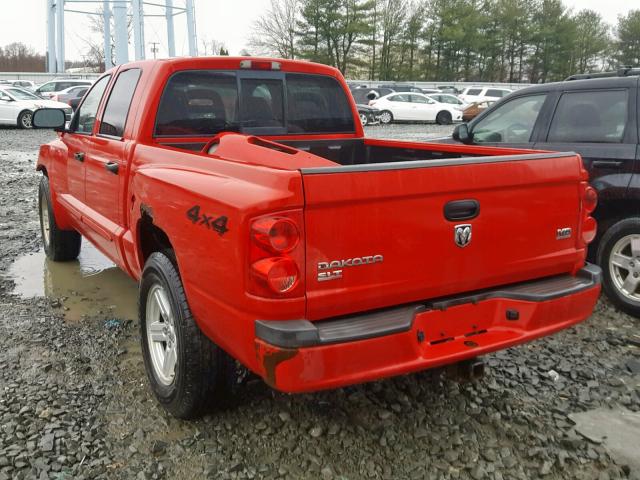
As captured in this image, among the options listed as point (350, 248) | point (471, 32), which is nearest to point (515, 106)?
point (350, 248)

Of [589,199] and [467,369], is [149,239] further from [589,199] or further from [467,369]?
[589,199]

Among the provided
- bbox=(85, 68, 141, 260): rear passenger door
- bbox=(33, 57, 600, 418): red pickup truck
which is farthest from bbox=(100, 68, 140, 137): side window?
bbox=(33, 57, 600, 418): red pickup truck

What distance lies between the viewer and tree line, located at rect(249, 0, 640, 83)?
60.1 m

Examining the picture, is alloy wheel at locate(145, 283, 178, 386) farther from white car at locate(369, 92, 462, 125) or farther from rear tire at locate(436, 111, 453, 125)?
rear tire at locate(436, 111, 453, 125)

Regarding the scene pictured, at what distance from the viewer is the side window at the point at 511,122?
584 cm

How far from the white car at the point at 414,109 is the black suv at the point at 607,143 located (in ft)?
78.8

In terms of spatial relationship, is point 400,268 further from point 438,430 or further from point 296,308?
point 438,430

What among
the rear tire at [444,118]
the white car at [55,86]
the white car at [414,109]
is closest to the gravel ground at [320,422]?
the white car at [414,109]

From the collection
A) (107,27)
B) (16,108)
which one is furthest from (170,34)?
(16,108)

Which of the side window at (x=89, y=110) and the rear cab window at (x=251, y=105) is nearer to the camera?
the rear cab window at (x=251, y=105)

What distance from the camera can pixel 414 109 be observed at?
29703mm

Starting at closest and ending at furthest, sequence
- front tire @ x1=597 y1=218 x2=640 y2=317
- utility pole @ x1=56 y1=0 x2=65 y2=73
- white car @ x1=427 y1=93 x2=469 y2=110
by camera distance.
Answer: front tire @ x1=597 y1=218 x2=640 y2=317 < white car @ x1=427 y1=93 x2=469 y2=110 < utility pole @ x1=56 y1=0 x2=65 y2=73

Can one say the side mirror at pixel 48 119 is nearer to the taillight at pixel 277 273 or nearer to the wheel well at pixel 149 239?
the wheel well at pixel 149 239

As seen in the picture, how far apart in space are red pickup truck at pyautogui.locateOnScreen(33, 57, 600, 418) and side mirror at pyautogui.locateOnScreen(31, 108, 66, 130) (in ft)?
3.95
